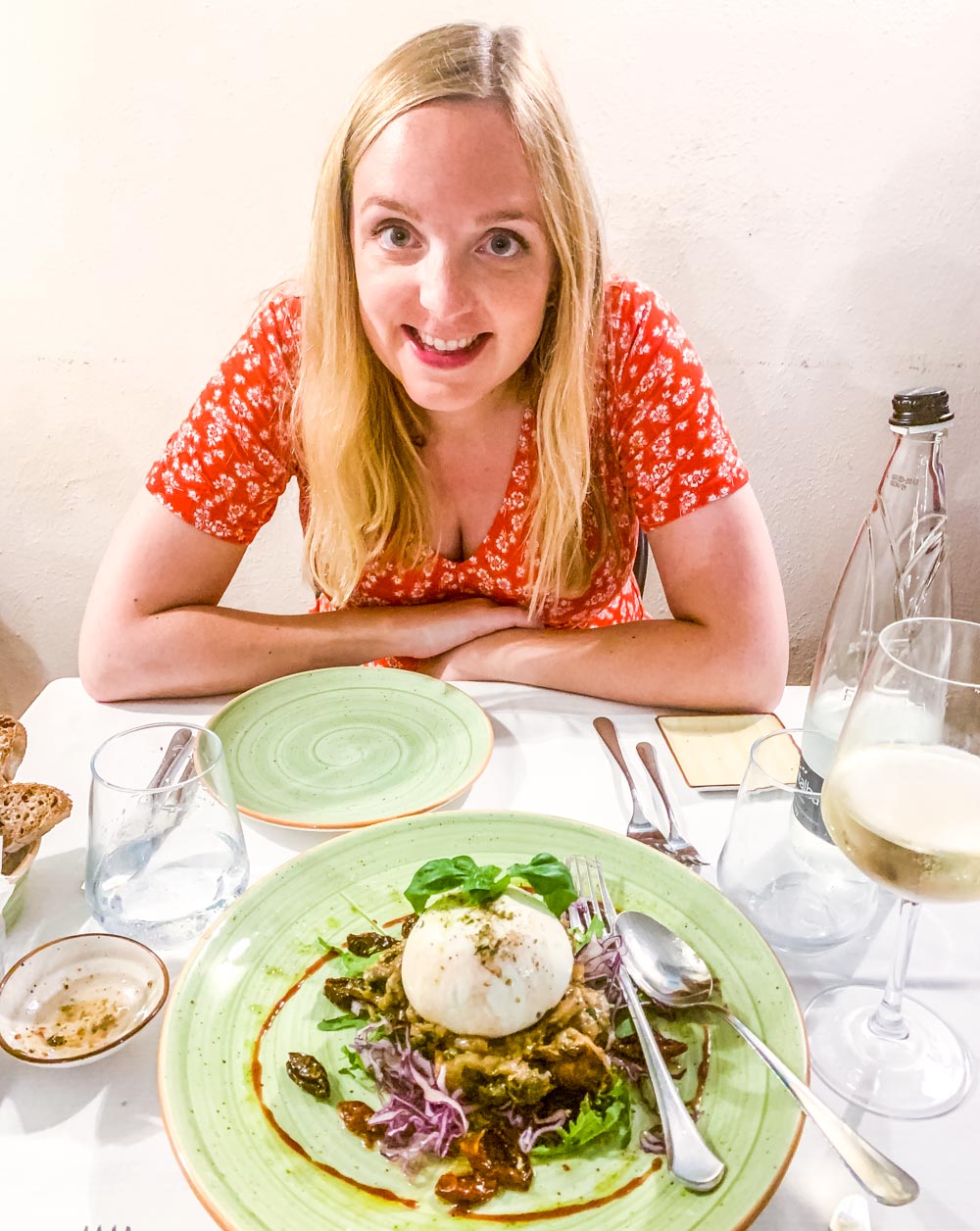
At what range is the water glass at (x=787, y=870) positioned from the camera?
2.84ft

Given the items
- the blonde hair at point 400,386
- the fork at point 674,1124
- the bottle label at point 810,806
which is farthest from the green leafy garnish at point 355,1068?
the blonde hair at point 400,386

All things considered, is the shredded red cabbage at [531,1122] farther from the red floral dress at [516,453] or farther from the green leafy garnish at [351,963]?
the red floral dress at [516,453]

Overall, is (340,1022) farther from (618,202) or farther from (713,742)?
(618,202)

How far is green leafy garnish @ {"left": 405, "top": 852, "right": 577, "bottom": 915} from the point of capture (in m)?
0.79

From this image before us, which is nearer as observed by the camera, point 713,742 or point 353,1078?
point 353,1078

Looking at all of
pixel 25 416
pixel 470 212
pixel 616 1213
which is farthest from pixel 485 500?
pixel 25 416

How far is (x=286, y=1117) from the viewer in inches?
26.4

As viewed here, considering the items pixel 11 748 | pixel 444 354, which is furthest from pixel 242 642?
pixel 444 354

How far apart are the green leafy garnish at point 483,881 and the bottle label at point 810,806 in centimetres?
25

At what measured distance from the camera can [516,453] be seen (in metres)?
1.66

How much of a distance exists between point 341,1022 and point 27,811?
0.40 metres

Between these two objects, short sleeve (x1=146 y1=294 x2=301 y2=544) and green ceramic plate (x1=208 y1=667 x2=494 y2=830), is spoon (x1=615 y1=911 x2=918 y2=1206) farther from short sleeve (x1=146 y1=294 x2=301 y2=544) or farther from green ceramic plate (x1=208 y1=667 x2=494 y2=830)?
short sleeve (x1=146 y1=294 x2=301 y2=544)

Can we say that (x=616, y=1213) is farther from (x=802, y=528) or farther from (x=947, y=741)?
(x=802, y=528)

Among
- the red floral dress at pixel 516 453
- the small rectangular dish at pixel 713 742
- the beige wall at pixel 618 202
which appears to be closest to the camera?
the small rectangular dish at pixel 713 742
